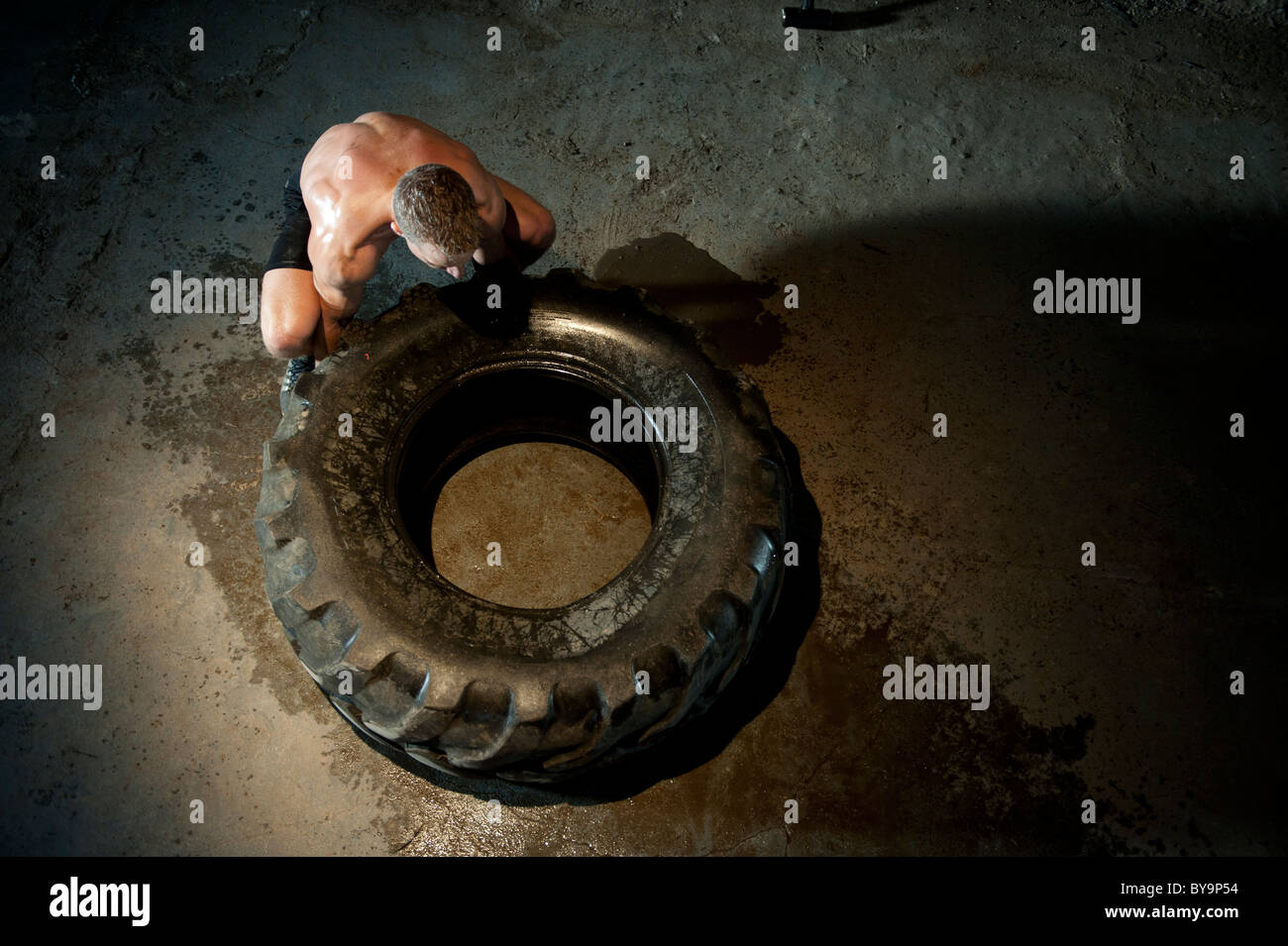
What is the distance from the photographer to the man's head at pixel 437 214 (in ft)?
7.88

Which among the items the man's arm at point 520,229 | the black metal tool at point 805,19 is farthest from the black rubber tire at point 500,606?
the black metal tool at point 805,19

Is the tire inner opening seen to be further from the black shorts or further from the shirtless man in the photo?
the black shorts

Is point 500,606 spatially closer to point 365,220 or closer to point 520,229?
point 365,220

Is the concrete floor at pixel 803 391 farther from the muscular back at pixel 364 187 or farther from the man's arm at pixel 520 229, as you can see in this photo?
the muscular back at pixel 364 187

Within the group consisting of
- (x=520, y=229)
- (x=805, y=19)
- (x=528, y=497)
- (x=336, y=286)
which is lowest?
(x=528, y=497)

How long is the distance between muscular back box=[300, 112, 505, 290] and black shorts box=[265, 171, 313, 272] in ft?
0.29

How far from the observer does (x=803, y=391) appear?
335 centimetres

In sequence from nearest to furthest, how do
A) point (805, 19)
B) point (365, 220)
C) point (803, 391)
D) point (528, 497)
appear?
point (365, 220) < point (528, 497) < point (803, 391) < point (805, 19)

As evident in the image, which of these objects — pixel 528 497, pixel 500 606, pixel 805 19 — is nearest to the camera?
pixel 500 606

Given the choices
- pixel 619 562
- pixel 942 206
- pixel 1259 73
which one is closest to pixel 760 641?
pixel 619 562

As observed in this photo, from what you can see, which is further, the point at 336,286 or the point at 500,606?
the point at 336,286

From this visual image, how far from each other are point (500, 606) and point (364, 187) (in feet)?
4.39

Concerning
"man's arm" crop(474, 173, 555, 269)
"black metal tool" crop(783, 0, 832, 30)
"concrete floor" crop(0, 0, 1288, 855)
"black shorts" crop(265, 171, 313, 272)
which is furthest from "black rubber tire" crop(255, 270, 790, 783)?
"black metal tool" crop(783, 0, 832, 30)

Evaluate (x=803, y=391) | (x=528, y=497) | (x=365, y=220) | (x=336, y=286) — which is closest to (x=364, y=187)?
(x=365, y=220)
